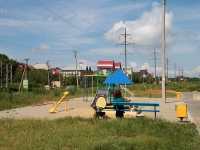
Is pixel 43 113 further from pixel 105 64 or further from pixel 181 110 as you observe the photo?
pixel 105 64

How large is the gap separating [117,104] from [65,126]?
3.28 metres

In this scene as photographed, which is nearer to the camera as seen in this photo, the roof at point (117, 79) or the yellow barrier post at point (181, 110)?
the yellow barrier post at point (181, 110)

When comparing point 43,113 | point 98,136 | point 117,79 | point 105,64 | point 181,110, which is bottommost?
point 43,113

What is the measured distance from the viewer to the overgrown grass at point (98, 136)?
734cm

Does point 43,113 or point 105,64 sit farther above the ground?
point 105,64

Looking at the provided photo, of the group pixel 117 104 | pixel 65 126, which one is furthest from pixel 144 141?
pixel 117 104

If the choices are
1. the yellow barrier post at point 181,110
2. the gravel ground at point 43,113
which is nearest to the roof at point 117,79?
the gravel ground at point 43,113

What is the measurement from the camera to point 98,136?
8.55 metres

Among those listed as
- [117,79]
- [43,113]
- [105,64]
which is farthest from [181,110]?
[105,64]

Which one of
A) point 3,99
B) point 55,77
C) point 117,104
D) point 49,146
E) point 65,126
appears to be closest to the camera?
point 49,146

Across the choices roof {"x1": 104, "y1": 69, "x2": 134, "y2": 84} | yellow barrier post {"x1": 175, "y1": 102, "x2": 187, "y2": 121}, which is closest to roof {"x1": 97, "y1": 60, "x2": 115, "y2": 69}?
roof {"x1": 104, "y1": 69, "x2": 134, "y2": 84}

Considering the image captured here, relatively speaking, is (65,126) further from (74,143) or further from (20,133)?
(74,143)

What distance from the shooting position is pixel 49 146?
7340 mm

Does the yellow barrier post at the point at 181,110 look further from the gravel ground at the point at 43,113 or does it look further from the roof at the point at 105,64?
the roof at the point at 105,64
